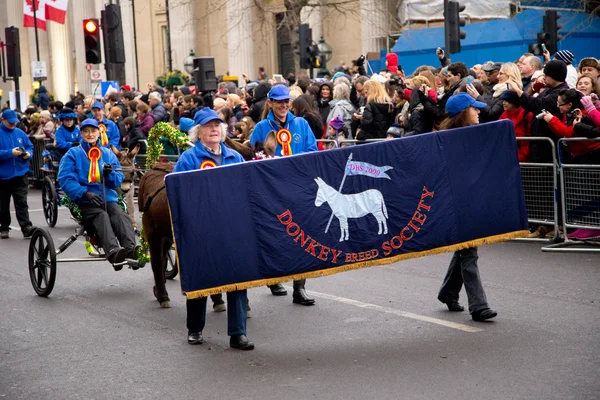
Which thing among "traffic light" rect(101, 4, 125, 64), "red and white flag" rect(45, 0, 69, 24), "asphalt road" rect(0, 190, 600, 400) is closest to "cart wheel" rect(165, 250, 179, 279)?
"asphalt road" rect(0, 190, 600, 400)

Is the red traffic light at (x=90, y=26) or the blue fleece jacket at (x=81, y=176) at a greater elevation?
the red traffic light at (x=90, y=26)

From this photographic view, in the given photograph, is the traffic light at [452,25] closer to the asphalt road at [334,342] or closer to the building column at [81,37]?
the asphalt road at [334,342]

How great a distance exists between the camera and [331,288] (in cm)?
1052

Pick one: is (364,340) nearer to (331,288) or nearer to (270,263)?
(270,263)

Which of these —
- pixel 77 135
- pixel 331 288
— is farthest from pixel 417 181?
pixel 77 135

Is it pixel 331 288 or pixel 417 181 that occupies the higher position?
pixel 417 181

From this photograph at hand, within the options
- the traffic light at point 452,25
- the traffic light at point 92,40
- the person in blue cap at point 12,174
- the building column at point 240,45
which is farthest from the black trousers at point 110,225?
the building column at point 240,45

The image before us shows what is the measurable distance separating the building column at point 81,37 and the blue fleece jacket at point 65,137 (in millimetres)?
43101

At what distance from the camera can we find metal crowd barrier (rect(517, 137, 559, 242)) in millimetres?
12602

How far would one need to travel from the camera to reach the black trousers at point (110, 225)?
1064 centimetres

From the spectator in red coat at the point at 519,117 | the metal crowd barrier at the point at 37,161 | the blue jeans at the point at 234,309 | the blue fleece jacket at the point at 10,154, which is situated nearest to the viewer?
the blue jeans at the point at 234,309

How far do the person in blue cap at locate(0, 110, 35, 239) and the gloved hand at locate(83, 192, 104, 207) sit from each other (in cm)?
574

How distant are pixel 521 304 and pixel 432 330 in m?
1.32

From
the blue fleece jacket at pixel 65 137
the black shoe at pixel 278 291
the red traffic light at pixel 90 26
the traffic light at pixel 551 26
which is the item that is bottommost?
the black shoe at pixel 278 291
